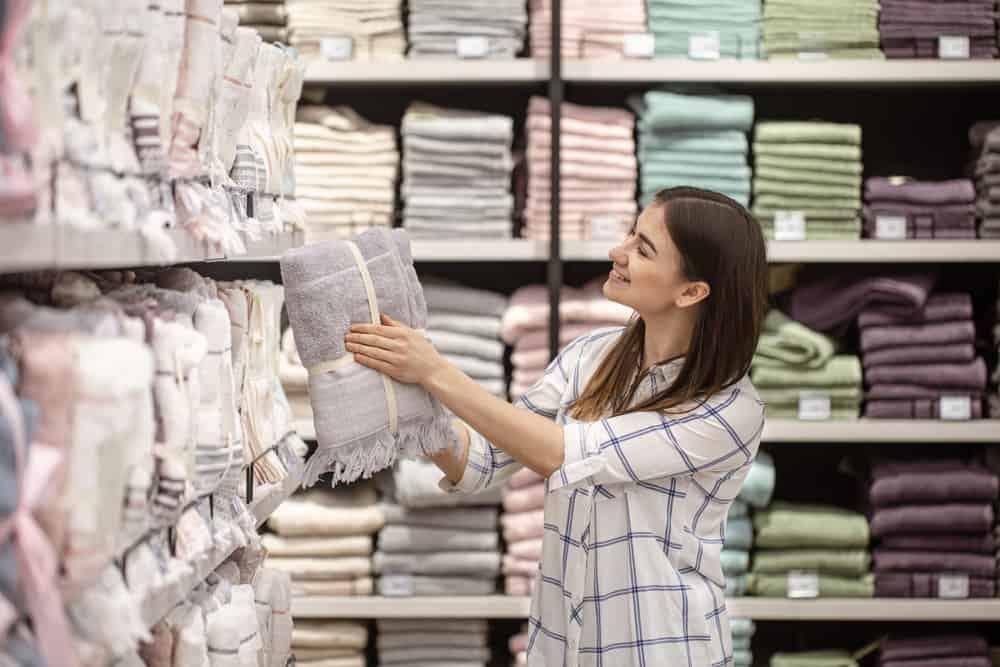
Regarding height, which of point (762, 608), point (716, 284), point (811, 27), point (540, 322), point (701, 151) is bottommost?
point (762, 608)

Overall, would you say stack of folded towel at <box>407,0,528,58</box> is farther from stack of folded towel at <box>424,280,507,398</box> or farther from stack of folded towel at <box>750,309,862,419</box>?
stack of folded towel at <box>750,309,862,419</box>

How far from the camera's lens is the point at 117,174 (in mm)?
1027

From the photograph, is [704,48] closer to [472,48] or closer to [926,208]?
[472,48]

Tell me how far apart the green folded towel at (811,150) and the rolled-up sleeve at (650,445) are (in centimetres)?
110

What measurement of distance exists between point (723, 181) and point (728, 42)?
300mm

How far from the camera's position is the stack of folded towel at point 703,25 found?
274 cm

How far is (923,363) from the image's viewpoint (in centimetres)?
278

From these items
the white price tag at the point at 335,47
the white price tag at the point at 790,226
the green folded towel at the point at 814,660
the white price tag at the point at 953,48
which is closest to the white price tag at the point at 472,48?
the white price tag at the point at 335,47

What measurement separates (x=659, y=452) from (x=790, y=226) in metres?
1.15

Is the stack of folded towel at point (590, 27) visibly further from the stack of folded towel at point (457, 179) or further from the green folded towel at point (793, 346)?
the green folded towel at point (793, 346)

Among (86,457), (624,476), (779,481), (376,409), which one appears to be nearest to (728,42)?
(779,481)

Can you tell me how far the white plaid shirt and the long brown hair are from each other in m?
0.03

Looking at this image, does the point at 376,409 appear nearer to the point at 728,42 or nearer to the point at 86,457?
the point at 86,457

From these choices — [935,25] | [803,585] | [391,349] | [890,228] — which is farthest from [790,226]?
[391,349]
